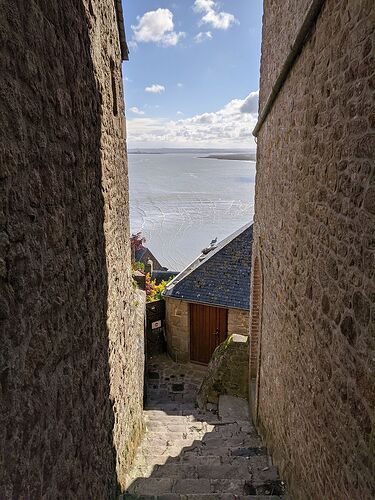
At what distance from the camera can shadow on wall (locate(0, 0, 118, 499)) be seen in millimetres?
1653

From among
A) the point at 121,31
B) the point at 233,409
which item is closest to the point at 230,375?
the point at 233,409

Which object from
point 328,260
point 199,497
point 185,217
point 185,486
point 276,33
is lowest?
point 185,217

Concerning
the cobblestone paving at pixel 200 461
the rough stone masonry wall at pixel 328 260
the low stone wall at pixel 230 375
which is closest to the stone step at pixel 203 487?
the cobblestone paving at pixel 200 461

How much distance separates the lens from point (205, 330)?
12852 mm

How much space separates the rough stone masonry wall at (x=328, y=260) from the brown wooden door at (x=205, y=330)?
7.75 metres

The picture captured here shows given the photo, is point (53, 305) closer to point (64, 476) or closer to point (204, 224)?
point (64, 476)

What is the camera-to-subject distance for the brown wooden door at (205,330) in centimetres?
1268

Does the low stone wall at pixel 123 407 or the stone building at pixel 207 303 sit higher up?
the low stone wall at pixel 123 407

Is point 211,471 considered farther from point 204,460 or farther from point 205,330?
point 205,330

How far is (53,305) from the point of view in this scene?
222 cm

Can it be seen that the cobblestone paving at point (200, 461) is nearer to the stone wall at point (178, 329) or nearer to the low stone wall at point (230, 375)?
the low stone wall at point (230, 375)

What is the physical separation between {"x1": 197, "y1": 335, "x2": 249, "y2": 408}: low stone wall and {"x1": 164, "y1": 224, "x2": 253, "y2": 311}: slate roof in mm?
2625

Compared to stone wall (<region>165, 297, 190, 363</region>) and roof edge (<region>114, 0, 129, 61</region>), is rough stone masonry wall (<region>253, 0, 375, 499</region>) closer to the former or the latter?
roof edge (<region>114, 0, 129, 61</region>)

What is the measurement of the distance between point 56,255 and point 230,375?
25.5ft
